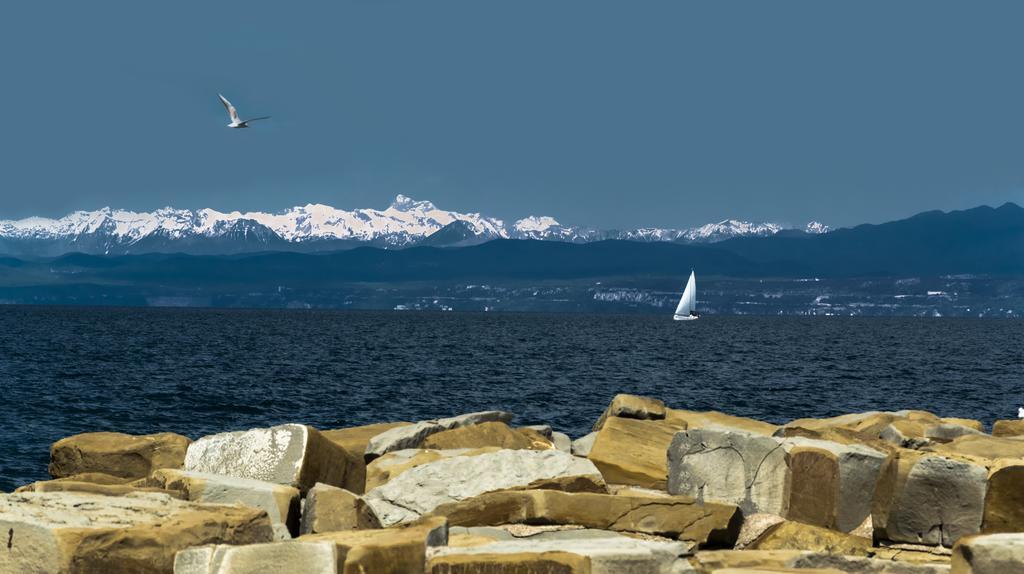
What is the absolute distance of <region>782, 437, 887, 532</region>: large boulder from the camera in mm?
15375

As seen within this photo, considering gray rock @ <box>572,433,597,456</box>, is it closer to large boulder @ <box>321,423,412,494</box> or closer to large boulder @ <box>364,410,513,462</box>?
large boulder @ <box>364,410,513,462</box>

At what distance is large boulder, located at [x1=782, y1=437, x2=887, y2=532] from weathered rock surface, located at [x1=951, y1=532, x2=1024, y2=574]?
4712mm

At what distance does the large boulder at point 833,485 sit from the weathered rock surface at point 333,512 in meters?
5.51

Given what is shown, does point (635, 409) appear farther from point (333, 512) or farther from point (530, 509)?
point (333, 512)

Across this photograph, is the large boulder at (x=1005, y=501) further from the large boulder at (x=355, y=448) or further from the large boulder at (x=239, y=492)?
the large boulder at (x=355, y=448)

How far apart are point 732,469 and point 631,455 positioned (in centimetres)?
286

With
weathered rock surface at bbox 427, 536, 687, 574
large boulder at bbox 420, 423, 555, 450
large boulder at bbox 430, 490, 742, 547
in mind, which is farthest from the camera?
large boulder at bbox 420, 423, 555, 450

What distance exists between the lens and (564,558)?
396 inches

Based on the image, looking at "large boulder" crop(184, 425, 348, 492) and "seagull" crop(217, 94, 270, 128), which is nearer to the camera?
"large boulder" crop(184, 425, 348, 492)

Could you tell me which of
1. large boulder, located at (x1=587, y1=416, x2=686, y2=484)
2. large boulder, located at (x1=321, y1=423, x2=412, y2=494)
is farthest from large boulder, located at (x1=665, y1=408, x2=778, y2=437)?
large boulder, located at (x1=321, y1=423, x2=412, y2=494)

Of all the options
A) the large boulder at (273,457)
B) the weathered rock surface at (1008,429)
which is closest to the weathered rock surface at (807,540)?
the large boulder at (273,457)

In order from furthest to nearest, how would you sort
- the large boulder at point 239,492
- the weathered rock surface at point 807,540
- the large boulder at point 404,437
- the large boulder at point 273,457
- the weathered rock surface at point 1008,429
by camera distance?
the weathered rock surface at point 1008,429, the large boulder at point 404,437, the large boulder at point 273,457, the weathered rock surface at point 807,540, the large boulder at point 239,492

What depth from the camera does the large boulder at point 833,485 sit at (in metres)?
15.4

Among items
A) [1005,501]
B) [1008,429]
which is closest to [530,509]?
[1005,501]
